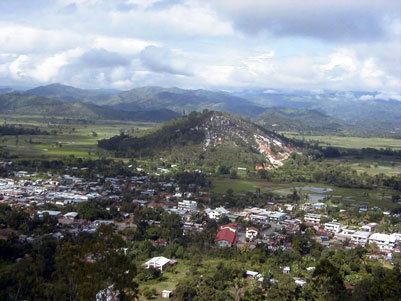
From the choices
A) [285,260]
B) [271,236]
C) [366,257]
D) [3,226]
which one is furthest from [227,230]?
[3,226]

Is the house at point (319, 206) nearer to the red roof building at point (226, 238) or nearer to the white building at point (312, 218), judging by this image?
the white building at point (312, 218)

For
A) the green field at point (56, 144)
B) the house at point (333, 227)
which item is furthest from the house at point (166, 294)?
the green field at point (56, 144)

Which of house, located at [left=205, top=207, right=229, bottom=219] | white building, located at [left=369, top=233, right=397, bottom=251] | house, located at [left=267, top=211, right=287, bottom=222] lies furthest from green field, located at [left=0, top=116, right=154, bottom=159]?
white building, located at [left=369, top=233, right=397, bottom=251]

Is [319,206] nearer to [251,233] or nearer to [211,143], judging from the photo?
[251,233]

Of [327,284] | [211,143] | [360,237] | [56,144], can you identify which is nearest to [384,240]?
[360,237]

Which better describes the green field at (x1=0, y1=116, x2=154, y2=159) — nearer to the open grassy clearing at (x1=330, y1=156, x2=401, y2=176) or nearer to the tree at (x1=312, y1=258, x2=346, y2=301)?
the open grassy clearing at (x1=330, y1=156, x2=401, y2=176)

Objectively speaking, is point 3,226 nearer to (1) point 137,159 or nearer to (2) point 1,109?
(1) point 137,159
